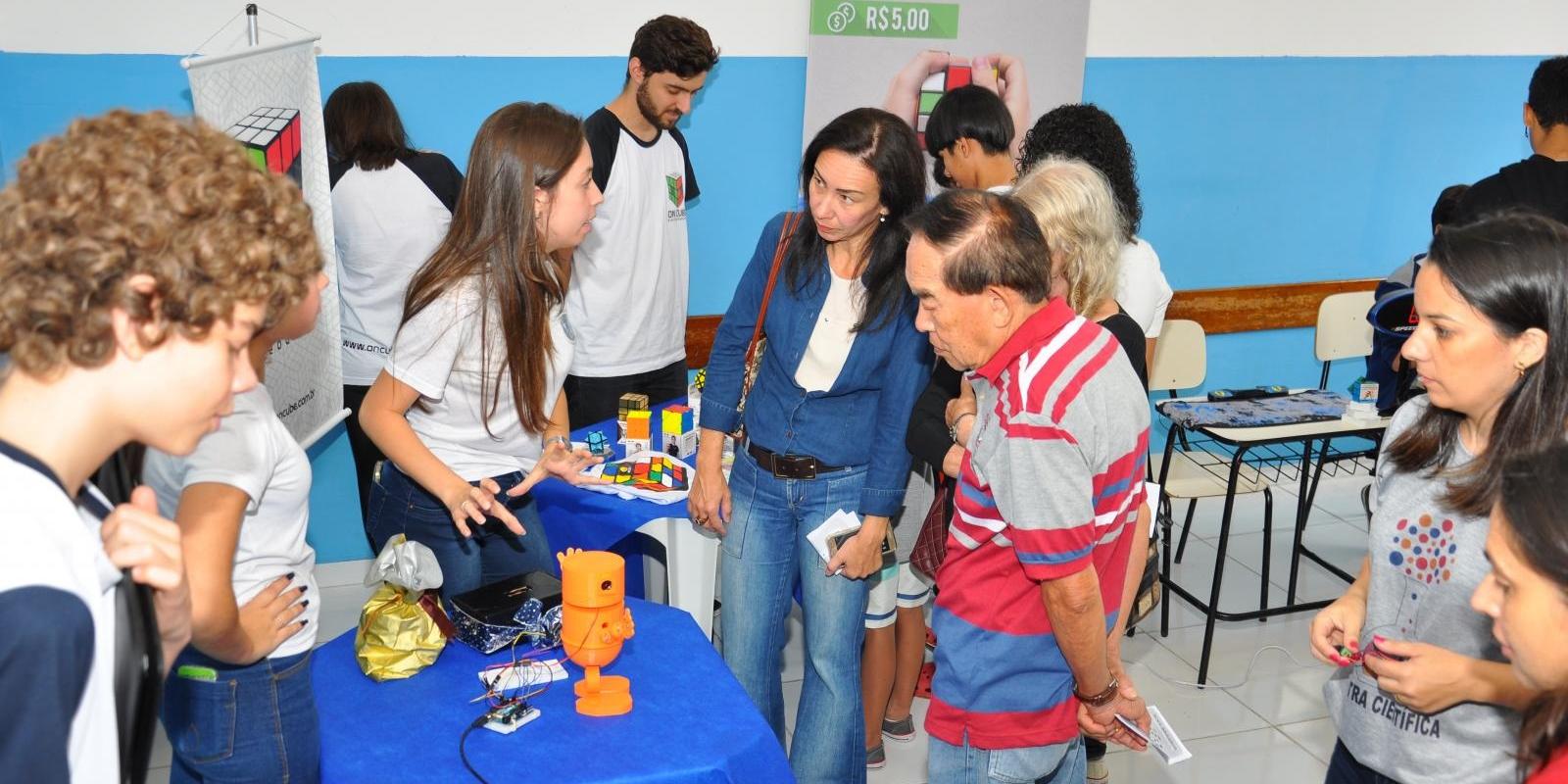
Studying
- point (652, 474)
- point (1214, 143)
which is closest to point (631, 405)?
point (652, 474)

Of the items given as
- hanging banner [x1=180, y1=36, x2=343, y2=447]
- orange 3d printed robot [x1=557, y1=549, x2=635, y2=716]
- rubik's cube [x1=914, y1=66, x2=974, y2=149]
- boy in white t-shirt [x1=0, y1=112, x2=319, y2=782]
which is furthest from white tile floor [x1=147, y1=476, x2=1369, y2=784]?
boy in white t-shirt [x1=0, y1=112, x2=319, y2=782]

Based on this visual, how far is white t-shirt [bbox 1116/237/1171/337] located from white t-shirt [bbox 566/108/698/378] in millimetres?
1481

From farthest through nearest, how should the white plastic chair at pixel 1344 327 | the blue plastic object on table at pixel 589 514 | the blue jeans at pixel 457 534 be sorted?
the white plastic chair at pixel 1344 327
the blue plastic object on table at pixel 589 514
the blue jeans at pixel 457 534

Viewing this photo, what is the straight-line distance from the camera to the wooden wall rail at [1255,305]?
5027 millimetres

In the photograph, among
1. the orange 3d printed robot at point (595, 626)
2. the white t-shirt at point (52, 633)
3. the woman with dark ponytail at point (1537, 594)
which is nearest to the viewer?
the white t-shirt at point (52, 633)

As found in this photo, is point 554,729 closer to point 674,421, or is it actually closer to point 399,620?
point 399,620

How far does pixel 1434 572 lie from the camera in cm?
157

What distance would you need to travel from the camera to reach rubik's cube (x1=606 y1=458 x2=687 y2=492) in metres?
2.87

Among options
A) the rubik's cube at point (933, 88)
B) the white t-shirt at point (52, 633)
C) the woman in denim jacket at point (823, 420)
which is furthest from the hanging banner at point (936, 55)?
the white t-shirt at point (52, 633)

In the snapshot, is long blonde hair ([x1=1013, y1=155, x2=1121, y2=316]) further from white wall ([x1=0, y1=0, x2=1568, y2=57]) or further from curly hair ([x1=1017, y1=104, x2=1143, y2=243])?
white wall ([x1=0, y1=0, x2=1568, y2=57])

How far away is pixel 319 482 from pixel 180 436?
10.5ft

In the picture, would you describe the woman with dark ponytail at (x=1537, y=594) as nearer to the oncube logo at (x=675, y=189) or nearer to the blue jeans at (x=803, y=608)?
the blue jeans at (x=803, y=608)

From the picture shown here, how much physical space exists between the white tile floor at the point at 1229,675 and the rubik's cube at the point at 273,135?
153cm

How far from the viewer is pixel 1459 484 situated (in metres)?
1.55
